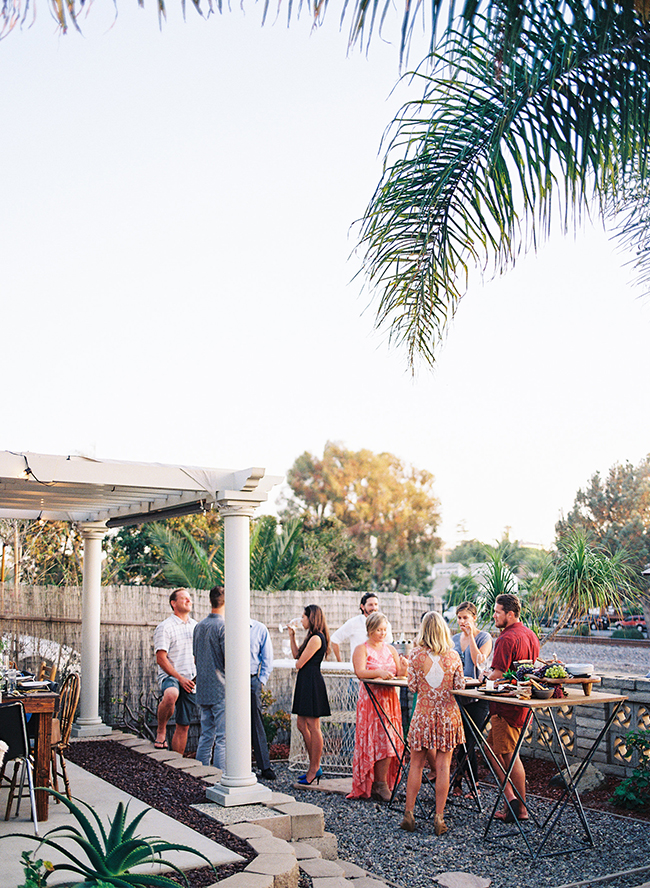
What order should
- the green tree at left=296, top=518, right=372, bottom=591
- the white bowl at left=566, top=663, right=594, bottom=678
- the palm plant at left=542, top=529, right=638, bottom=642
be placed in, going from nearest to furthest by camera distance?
the white bowl at left=566, top=663, right=594, bottom=678 → the palm plant at left=542, top=529, right=638, bottom=642 → the green tree at left=296, top=518, right=372, bottom=591

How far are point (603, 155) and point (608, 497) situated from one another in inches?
A: 1574

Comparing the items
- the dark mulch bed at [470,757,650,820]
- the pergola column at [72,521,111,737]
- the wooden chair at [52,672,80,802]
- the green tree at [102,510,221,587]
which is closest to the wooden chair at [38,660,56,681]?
the pergola column at [72,521,111,737]

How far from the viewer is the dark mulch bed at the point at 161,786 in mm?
4585

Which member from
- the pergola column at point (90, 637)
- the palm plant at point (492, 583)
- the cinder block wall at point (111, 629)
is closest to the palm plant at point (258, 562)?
the cinder block wall at point (111, 629)

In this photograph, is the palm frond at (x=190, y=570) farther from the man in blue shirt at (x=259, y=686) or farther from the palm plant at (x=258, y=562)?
the man in blue shirt at (x=259, y=686)

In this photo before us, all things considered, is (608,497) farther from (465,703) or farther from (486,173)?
(486,173)

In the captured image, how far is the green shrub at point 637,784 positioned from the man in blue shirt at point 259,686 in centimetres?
321

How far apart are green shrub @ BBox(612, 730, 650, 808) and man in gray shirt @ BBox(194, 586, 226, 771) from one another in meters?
3.52

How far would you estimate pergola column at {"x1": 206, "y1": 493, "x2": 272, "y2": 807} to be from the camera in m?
6.00

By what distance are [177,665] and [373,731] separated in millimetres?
2378

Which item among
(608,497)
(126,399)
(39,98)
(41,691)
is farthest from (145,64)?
(608,497)

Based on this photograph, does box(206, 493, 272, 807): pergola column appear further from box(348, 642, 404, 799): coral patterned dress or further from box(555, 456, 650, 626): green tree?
box(555, 456, 650, 626): green tree

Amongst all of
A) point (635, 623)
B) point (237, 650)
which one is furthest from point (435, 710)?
point (635, 623)

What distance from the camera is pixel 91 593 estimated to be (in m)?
8.90
